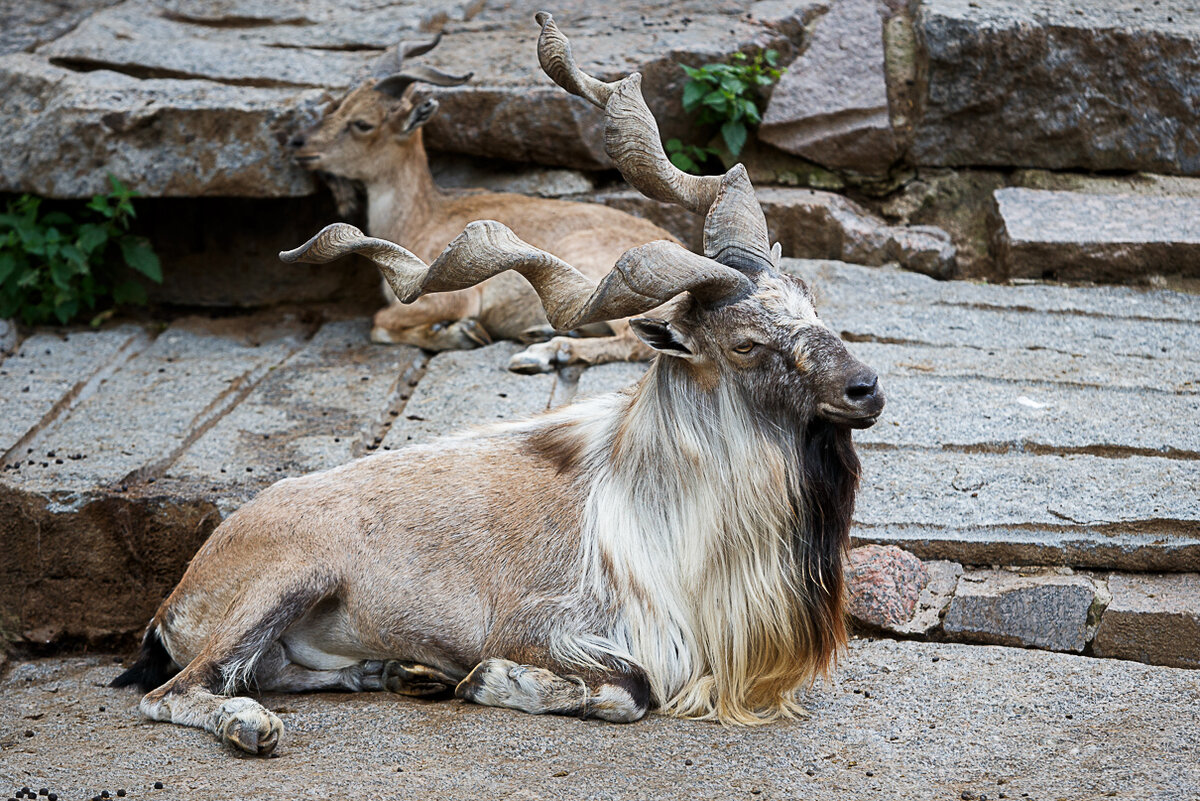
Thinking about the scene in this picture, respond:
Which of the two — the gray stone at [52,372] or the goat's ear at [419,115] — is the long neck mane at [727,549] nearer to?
the gray stone at [52,372]

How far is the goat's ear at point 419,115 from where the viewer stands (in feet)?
23.4

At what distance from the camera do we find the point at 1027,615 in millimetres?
4164

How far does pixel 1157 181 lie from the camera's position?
24.5 feet

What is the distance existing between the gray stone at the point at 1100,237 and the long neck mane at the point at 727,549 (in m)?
3.75

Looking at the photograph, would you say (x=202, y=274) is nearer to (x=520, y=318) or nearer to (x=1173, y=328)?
(x=520, y=318)

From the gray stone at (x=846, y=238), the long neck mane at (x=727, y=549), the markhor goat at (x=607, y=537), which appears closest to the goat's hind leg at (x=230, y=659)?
the markhor goat at (x=607, y=537)

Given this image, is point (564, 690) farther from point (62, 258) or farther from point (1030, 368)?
point (62, 258)

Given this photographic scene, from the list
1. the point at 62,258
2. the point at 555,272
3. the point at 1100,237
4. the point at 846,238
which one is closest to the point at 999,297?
the point at 1100,237

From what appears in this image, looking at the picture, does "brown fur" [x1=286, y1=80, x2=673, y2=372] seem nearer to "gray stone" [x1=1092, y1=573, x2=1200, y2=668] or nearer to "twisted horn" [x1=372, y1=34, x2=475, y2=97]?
"twisted horn" [x1=372, y1=34, x2=475, y2=97]

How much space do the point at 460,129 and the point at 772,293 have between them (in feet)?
14.6

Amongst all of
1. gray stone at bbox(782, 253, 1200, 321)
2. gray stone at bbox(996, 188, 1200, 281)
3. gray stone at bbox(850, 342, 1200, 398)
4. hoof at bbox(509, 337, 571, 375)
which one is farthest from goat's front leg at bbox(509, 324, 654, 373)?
gray stone at bbox(996, 188, 1200, 281)

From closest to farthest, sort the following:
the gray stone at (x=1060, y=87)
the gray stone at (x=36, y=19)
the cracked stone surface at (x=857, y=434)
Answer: the cracked stone surface at (x=857, y=434) < the gray stone at (x=1060, y=87) < the gray stone at (x=36, y=19)

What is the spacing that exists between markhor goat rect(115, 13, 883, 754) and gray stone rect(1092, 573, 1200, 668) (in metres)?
1.00

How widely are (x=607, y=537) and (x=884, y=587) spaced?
1.03m
